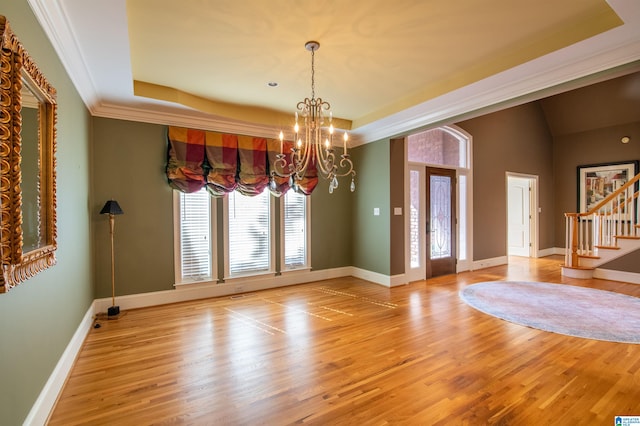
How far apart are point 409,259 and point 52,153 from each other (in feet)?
17.0

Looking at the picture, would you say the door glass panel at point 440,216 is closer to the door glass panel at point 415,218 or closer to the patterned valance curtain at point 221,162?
the door glass panel at point 415,218

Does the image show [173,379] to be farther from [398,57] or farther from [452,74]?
[452,74]

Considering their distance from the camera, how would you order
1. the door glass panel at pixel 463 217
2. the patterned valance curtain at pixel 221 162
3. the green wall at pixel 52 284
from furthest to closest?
the door glass panel at pixel 463 217 → the patterned valance curtain at pixel 221 162 → the green wall at pixel 52 284

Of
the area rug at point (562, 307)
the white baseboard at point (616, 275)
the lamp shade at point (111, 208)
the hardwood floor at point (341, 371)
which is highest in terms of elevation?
the lamp shade at point (111, 208)

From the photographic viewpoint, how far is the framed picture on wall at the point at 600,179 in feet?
→ 24.6

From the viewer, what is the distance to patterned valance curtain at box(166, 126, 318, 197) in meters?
4.59

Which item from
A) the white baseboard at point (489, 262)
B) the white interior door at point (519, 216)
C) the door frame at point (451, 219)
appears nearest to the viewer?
the door frame at point (451, 219)

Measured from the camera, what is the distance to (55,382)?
229cm

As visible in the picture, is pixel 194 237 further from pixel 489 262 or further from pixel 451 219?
pixel 489 262

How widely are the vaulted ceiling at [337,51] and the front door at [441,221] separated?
205cm

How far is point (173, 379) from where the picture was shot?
2.56 m

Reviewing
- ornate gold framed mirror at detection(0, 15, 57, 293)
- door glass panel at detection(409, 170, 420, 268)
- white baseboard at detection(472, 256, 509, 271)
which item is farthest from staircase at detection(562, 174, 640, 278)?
ornate gold framed mirror at detection(0, 15, 57, 293)

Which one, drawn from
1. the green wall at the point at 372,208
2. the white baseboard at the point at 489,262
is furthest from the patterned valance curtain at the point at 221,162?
the white baseboard at the point at 489,262

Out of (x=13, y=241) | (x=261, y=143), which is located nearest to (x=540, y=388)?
(x=13, y=241)
